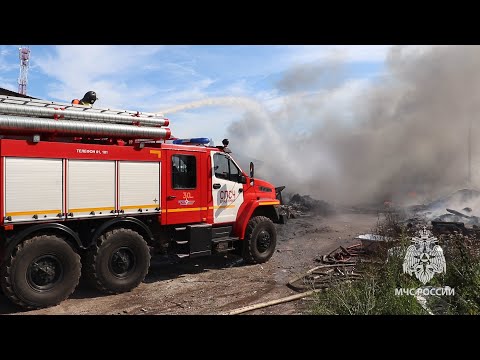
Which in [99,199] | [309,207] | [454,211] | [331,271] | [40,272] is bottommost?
[331,271]

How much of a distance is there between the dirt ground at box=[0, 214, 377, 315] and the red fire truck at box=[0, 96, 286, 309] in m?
0.35

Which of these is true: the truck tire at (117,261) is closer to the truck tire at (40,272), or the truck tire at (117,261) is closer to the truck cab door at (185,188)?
the truck tire at (40,272)

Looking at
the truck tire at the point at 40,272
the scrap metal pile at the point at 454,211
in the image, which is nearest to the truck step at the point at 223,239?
the truck tire at the point at 40,272

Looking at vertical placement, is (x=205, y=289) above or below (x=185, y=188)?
below

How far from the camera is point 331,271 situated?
26.6ft

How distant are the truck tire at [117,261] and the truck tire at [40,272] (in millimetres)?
333

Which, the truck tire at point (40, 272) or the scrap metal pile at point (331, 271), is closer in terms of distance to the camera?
the truck tire at point (40, 272)

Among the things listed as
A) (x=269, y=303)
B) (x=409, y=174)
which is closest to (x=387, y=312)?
(x=269, y=303)

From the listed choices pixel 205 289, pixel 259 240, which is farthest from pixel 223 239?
pixel 205 289

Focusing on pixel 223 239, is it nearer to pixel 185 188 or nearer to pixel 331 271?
pixel 185 188

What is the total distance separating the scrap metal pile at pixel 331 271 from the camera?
6.94 m

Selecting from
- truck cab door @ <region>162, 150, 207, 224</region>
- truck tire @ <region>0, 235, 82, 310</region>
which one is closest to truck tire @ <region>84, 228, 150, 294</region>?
truck tire @ <region>0, 235, 82, 310</region>

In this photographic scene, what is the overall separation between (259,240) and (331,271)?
6.74 feet

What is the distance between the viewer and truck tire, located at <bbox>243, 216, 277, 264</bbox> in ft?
30.3
